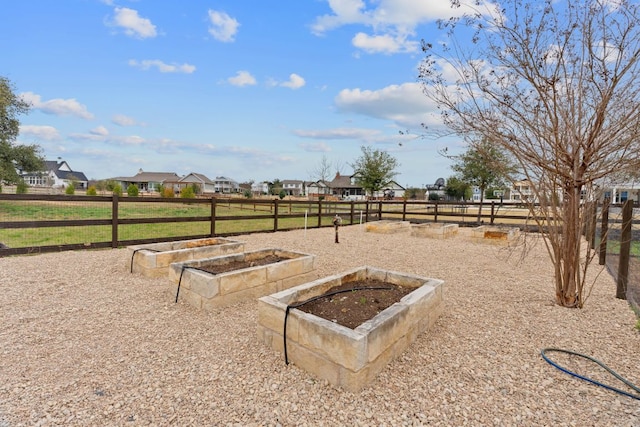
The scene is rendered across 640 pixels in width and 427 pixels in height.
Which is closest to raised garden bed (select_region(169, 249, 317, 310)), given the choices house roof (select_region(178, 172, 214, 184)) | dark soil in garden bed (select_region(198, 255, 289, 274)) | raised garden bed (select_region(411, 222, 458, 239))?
dark soil in garden bed (select_region(198, 255, 289, 274))

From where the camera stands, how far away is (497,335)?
2.95 m

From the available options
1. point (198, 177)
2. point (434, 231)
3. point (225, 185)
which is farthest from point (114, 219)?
point (225, 185)

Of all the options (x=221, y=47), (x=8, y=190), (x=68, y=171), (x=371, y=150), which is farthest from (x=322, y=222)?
(x=68, y=171)

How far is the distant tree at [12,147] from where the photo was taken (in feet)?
58.6

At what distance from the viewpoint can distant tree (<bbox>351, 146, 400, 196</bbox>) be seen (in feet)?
76.1

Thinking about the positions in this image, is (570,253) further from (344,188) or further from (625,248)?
(344,188)

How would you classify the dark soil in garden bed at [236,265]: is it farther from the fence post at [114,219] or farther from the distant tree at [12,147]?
the distant tree at [12,147]

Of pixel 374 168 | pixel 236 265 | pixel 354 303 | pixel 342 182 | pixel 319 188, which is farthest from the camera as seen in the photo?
pixel 342 182

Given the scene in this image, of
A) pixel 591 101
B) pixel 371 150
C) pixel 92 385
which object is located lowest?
pixel 92 385

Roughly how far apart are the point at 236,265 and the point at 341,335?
265cm

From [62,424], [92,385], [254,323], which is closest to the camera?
[62,424]

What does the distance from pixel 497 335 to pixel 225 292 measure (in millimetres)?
2873

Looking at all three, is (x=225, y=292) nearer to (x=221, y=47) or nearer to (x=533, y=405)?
(x=533, y=405)

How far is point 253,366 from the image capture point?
2373 mm
